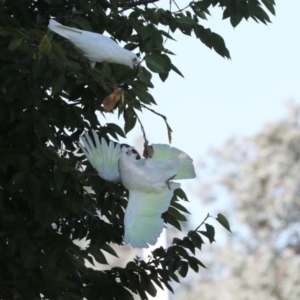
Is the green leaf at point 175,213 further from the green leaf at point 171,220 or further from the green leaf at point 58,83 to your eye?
the green leaf at point 58,83

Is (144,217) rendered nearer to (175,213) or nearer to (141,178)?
(141,178)

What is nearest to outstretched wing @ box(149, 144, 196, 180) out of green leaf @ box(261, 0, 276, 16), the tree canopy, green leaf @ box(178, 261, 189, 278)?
green leaf @ box(178, 261, 189, 278)

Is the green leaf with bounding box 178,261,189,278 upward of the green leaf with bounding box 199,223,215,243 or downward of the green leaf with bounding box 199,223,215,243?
downward

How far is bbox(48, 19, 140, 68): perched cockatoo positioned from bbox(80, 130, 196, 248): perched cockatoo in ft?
0.96

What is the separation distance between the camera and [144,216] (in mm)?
2549

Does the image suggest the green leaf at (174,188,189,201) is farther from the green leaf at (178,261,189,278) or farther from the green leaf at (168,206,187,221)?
the green leaf at (178,261,189,278)

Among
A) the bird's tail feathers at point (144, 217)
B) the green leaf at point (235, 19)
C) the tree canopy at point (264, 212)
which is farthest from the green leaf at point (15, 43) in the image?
the tree canopy at point (264, 212)

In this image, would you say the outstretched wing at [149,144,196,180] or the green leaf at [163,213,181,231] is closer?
the outstretched wing at [149,144,196,180]

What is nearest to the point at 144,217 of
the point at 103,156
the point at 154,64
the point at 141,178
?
the point at 141,178

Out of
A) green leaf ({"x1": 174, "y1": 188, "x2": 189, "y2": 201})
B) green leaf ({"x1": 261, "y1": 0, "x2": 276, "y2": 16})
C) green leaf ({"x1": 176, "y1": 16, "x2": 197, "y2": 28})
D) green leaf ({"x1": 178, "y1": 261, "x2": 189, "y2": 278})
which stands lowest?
green leaf ({"x1": 178, "y1": 261, "x2": 189, "y2": 278})

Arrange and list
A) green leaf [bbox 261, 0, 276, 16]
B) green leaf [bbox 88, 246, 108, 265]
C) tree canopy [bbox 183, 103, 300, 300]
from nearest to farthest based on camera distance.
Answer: green leaf [bbox 261, 0, 276, 16] → green leaf [bbox 88, 246, 108, 265] → tree canopy [bbox 183, 103, 300, 300]

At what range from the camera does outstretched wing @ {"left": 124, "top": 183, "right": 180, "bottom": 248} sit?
8.09ft

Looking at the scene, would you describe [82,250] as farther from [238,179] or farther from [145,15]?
[238,179]

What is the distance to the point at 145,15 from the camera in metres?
3.07
